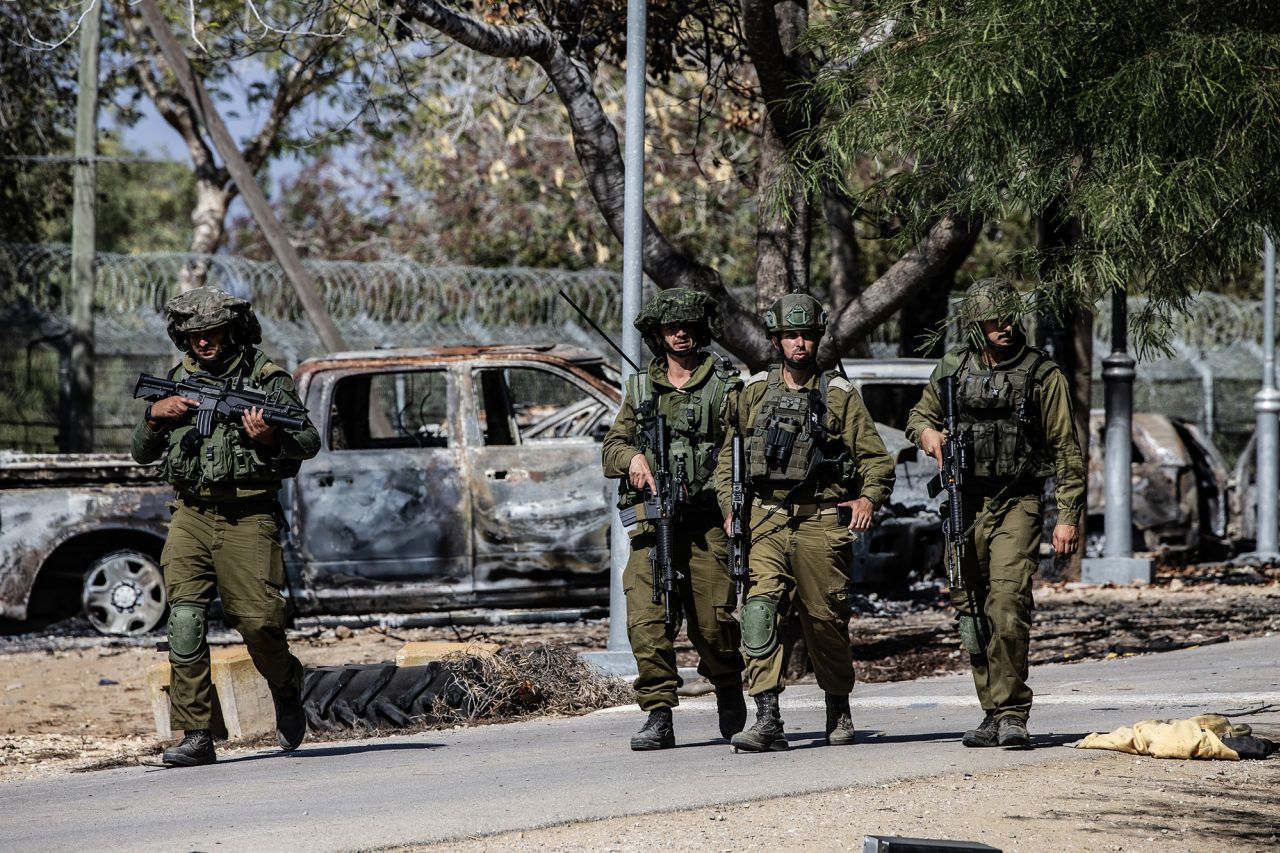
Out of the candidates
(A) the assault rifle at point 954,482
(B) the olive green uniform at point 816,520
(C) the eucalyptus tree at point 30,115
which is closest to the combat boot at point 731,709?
(B) the olive green uniform at point 816,520

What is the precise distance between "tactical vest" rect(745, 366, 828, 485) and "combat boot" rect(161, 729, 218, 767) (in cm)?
239

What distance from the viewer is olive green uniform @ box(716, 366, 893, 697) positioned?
22.0 feet

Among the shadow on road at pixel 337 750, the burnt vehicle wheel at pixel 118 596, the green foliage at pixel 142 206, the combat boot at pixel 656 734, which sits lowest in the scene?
the shadow on road at pixel 337 750

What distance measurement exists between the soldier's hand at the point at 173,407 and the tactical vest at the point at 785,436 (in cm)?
217

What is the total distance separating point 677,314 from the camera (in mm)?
6902

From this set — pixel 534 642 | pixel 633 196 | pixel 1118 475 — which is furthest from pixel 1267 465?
pixel 633 196

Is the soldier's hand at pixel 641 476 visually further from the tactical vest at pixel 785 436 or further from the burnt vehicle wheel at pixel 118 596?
the burnt vehicle wheel at pixel 118 596

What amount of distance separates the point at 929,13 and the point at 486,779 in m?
3.21

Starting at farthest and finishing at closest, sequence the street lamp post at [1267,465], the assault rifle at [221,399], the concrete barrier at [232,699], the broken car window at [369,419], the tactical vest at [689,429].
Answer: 1. the street lamp post at [1267,465]
2. the broken car window at [369,419]
3. the concrete barrier at [232,699]
4. the tactical vest at [689,429]
5. the assault rifle at [221,399]

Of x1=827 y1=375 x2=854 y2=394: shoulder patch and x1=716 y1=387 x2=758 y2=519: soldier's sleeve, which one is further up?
x1=827 y1=375 x2=854 y2=394: shoulder patch

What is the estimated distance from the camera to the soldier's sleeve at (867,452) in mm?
6699

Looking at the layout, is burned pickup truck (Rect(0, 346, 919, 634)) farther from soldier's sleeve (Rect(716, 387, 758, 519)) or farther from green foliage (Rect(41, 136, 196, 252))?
green foliage (Rect(41, 136, 196, 252))

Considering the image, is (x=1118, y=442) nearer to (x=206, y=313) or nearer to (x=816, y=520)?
(x=816, y=520)

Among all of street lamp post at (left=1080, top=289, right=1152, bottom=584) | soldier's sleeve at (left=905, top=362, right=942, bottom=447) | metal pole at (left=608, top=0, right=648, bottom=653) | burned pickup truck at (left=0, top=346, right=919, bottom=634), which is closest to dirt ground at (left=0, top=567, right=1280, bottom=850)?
street lamp post at (left=1080, top=289, right=1152, bottom=584)
